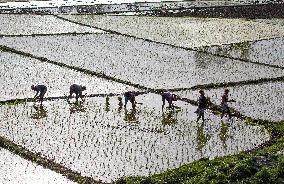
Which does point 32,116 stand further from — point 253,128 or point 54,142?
point 253,128

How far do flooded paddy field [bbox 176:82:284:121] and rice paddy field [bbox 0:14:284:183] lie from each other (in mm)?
31

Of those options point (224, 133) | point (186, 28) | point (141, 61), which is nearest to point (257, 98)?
point (224, 133)

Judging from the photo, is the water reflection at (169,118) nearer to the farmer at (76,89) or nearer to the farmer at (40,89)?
the farmer at (76,89)

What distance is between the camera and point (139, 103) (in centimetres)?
1585

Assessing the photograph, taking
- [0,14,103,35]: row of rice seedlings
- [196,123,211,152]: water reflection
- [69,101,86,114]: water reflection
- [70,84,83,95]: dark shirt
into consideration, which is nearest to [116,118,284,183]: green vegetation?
[196,123,211,152]: water reflection

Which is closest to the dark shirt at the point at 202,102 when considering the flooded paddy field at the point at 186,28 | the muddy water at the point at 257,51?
the muddy water at the point at 257,51

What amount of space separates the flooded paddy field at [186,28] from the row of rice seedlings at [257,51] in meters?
0.63

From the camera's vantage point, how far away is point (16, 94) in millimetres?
16594

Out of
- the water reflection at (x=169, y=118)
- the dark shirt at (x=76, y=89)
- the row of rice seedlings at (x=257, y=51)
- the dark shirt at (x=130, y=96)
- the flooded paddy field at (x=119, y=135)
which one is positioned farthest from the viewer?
the row of rice seedlings at (x=257, y=51)

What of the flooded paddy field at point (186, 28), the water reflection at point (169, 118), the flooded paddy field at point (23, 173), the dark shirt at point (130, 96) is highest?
the flooded paddy field at point (186, 28)

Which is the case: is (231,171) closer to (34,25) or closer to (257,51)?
(257,51)

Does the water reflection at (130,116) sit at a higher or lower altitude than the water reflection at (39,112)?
lower

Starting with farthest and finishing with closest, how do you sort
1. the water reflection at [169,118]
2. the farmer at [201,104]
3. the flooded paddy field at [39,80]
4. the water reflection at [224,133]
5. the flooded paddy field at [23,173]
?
the flooded paddy field at [39,80] < the water reflection at [169,118] < the farmer at [201,104] < the water reflection at [224,133] < the flooded paddy field at [23,173]

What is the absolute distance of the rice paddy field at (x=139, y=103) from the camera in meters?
11.7
